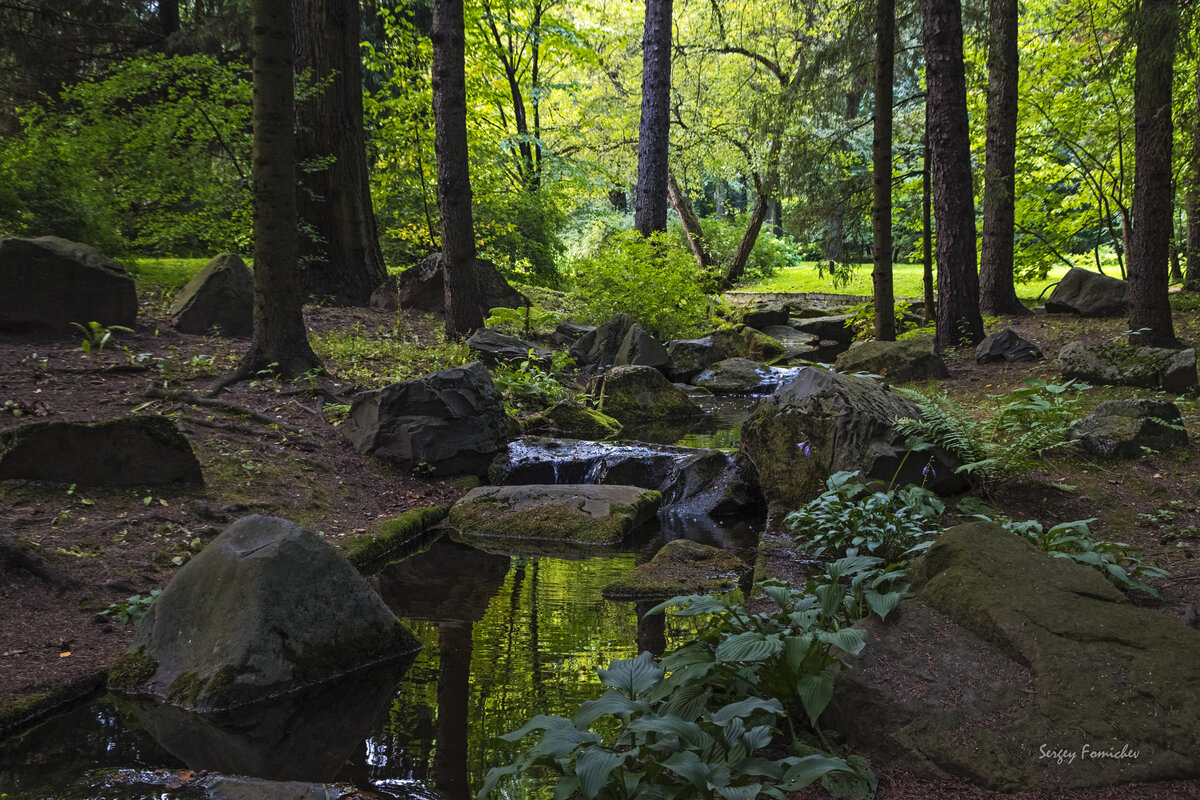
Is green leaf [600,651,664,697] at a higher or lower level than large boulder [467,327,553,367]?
lower

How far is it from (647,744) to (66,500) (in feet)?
13.8

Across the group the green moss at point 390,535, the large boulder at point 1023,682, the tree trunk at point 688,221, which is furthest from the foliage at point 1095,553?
the tree trunk at point 688,221

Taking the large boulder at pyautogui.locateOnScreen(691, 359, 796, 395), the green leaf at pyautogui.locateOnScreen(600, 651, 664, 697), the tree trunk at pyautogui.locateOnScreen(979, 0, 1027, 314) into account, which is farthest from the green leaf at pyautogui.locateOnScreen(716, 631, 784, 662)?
the tree trunk at pyautogui.locateOnScreen(979, 0, 1027, 314)

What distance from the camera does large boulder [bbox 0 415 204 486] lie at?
4.90m

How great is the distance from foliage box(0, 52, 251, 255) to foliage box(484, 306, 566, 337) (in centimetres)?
423

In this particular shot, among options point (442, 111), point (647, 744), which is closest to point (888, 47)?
point (442, 111)

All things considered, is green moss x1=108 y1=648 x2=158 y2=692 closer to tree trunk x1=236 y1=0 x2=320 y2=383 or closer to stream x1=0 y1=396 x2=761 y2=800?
stream x1=0 y1=396 x2=761 y2=800

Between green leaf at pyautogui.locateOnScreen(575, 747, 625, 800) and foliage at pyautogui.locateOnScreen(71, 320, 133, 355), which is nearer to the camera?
green leaf at pyautogui.locateOnScreen(575, 747, 625, 800)

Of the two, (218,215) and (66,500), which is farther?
(218,215)

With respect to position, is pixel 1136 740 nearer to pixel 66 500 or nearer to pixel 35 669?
pixel 35 669

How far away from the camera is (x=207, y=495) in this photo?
5430 mm

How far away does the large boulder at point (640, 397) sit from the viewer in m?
10.6

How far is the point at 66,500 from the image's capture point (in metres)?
4.89

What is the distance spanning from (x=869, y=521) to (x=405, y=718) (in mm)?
2799
